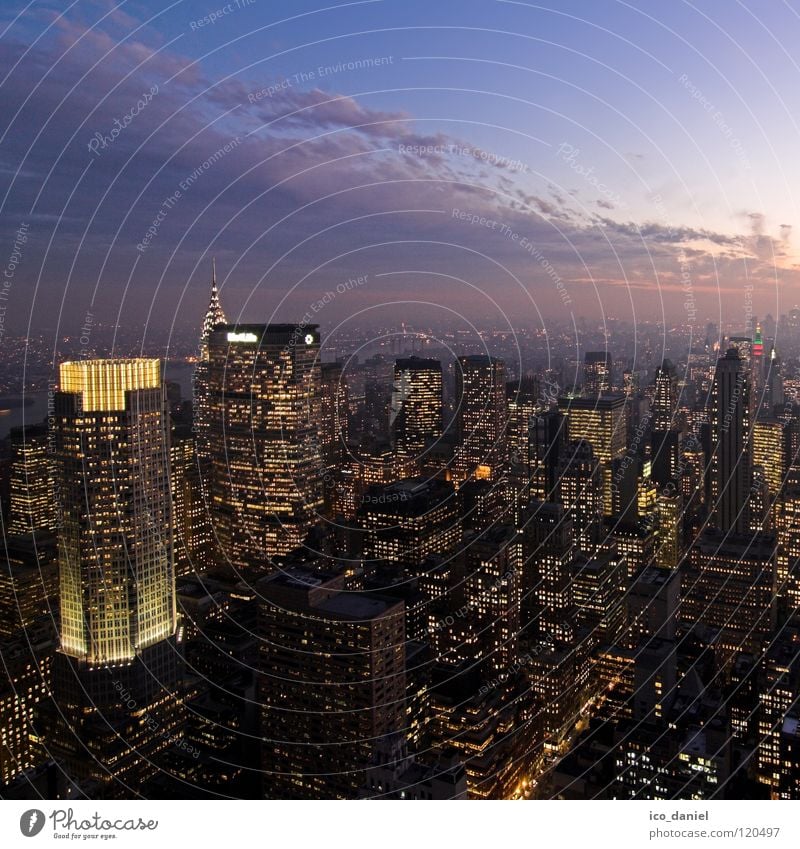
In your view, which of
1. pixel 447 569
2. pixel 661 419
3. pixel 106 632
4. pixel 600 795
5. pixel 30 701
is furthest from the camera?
pixel 661 419

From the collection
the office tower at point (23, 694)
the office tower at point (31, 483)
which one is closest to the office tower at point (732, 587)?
the office tower at point (23, 694)

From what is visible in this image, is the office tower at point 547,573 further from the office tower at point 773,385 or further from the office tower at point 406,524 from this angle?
the office tower at point 773,385

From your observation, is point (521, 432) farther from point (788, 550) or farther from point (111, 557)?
point (111, 557)

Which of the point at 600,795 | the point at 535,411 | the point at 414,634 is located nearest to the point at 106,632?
the point at 414,634

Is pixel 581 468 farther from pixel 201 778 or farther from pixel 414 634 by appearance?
pixel 201 778

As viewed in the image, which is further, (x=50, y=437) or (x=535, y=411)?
(x=535, y=411)

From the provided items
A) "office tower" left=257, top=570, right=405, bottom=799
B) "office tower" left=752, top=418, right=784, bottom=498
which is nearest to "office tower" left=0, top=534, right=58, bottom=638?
"office tower" left=257, top=570, right=405, bottom=799

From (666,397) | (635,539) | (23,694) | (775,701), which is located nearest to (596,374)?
(666,397)
